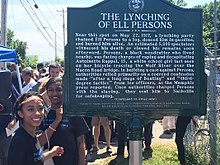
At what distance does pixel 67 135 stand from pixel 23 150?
872mm

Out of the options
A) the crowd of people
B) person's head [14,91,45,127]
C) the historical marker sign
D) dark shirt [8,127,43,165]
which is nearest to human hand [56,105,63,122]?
the crowd of people

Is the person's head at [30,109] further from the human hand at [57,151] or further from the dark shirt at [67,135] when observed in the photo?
the dark shirt at [67,135]

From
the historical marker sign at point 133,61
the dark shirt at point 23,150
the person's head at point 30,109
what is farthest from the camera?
the historical marker sign at point 133,61

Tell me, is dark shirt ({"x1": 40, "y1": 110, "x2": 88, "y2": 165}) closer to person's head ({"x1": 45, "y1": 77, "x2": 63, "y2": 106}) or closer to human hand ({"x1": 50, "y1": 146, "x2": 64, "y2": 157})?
person's head ({"x1": 45, "y1": 77, "x2": 63, "y2": 106})

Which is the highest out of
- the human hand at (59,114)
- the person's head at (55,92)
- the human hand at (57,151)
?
the person's head at (55,92)

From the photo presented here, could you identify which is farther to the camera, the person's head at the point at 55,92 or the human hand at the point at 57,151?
the person's head at the point at 55,92

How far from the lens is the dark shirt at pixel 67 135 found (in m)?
3.89

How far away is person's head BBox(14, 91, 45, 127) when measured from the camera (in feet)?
10.7

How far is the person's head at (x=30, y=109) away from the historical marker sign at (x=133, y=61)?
0.39 meters

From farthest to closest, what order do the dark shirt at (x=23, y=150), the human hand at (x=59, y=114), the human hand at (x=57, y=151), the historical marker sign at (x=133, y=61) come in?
the human hand at (x=59, y=114)
the historical marker sign at (x=133, y=61)
the human hand at (x=57, y=151)
the dark shirt at (x=23, y=150)

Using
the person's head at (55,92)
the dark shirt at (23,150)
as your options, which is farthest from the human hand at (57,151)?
the person's head at (55,92)

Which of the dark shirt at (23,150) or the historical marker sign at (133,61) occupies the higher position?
the historical marker sign at (133,61)

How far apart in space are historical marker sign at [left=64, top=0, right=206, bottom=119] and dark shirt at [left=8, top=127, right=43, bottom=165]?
58cm

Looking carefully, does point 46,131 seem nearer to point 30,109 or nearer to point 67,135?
point 67,135
